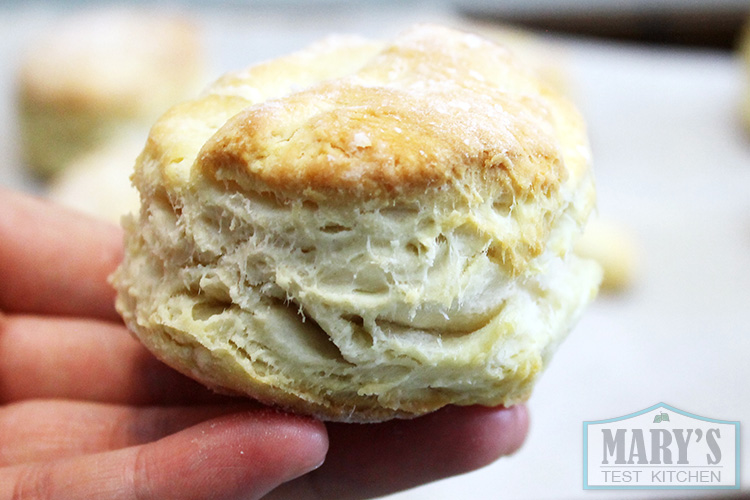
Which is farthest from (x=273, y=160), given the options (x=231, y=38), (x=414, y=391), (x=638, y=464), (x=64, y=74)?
(x=231, y=38)

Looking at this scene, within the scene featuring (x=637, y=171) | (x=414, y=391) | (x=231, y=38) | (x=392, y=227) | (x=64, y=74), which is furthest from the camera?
(x=231, y=38)

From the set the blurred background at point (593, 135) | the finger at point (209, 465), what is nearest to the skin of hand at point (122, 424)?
the finger at point (209, 465)

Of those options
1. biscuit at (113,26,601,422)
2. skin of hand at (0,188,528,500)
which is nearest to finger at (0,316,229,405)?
skin of hand at (0,188,528,500)

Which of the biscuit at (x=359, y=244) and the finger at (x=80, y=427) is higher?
the biscuit at (x=359, y=244)

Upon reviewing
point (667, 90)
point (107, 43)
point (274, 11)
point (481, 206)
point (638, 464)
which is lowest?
point (638, 464)

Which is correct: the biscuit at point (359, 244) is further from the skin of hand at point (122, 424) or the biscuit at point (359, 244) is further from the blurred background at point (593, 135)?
the blurred background at point (593, 135)

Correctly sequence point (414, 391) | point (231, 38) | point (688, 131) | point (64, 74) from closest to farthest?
point (414, 391) < point (64, 74) < point (688, 131) < point (231, 38)

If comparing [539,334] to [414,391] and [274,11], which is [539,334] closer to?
[414,391]
